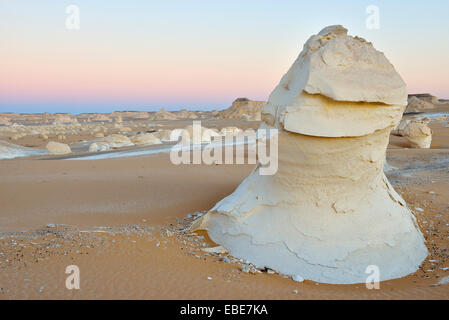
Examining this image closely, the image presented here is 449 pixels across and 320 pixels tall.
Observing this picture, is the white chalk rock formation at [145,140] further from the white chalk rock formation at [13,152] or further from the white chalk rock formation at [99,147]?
the white chalk rock formation at [13,152]

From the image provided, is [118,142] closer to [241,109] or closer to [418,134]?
[418,134]

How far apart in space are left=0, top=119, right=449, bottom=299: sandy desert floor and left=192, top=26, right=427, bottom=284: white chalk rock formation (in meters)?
0.33

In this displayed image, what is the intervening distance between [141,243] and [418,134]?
16.2 m

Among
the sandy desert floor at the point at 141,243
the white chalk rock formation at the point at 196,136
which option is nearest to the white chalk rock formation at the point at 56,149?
the white chalk rock formation at the point at 196,136

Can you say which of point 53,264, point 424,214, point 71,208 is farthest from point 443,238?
point 71,208

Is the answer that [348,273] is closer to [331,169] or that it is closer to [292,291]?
[292,291]

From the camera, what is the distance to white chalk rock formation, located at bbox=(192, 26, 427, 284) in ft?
15.7

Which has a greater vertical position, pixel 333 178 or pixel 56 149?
pixel 333 178

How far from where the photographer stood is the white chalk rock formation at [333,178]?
188 inches

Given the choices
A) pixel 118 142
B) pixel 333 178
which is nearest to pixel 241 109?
pixel 118 142

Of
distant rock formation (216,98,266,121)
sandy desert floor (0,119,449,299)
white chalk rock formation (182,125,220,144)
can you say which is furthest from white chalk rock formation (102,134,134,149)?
distant rock formation (216,98,266,121)

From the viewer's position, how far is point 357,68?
4.91 m

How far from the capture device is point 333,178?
17.0 ft
